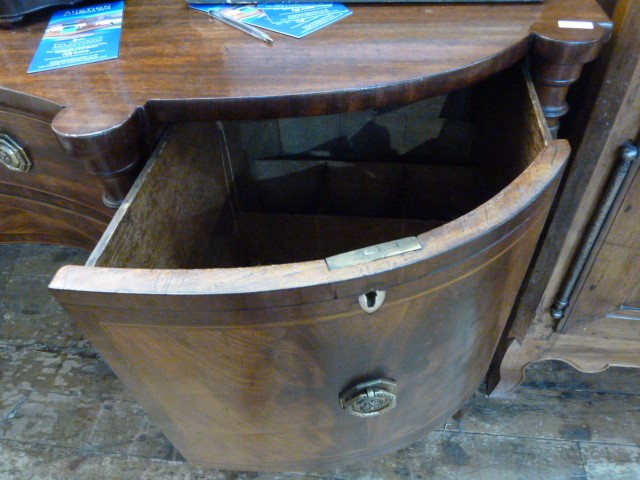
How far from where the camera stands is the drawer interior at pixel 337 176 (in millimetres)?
684

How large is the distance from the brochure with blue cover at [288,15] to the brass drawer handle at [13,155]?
0.28 m

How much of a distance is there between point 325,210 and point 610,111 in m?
0.48

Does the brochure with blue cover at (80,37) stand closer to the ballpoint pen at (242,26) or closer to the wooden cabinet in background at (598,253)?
the ballpoint pen at (242,26)

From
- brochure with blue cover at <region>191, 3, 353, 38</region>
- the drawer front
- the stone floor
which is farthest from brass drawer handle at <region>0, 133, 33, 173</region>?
the stone floor

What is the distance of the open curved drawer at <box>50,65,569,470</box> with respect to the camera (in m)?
0.34

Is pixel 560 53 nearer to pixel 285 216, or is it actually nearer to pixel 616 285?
pixel 616 285

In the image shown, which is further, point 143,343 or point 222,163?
point 222,163

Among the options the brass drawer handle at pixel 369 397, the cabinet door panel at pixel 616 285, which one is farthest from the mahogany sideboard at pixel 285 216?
the cabinet door panel at pixel 616 285

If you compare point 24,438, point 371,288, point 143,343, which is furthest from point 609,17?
point 24,438

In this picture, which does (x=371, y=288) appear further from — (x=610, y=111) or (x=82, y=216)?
(x=82, y=216)

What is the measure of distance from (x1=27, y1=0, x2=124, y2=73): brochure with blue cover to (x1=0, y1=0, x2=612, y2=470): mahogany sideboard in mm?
16

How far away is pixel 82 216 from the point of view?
0.70 meters

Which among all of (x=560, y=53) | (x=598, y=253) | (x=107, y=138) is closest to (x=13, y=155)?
(x=107, y=138)

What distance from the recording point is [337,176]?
2.89ft
